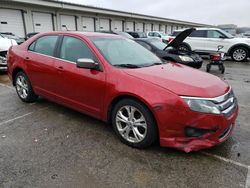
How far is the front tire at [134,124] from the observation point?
9.39ft

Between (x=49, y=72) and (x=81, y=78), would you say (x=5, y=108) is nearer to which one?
(x=49, y=72)

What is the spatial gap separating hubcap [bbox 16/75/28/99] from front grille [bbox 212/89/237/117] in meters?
3.83

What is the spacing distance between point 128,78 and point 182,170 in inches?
51.7

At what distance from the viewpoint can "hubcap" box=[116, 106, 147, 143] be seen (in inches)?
117

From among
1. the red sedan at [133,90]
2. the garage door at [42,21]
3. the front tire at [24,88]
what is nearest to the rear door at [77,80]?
the red sedan at [133,90]

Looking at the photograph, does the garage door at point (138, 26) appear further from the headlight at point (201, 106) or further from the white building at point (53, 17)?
the headlight at point (201, 106)

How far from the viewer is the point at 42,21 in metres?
20.4

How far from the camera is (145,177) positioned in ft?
8.16

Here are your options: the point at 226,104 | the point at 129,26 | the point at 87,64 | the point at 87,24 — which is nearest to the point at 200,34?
the point at 226,104

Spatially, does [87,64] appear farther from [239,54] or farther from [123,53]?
[239,54]

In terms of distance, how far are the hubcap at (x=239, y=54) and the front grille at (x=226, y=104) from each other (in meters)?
11.0

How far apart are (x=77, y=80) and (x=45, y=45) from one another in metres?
1.32

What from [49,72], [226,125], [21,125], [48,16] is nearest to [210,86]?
[226,125]

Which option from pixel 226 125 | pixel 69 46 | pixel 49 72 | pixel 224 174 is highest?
pixel 69 46
